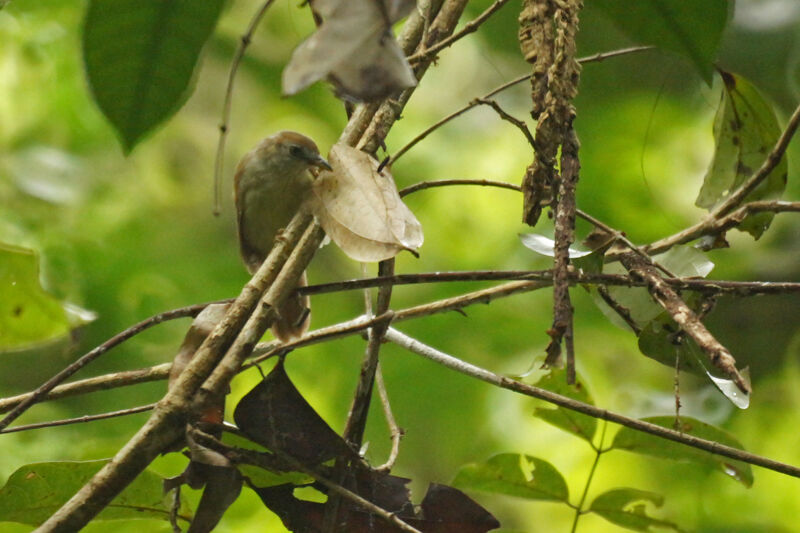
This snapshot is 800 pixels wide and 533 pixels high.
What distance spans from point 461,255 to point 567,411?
215cm

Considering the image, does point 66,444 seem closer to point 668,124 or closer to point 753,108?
point 753,108

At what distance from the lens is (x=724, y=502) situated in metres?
2.73

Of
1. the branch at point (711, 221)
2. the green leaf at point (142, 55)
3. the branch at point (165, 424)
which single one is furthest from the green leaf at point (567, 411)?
the green leaf at point (142, 55)

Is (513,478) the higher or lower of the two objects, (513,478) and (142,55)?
the higher

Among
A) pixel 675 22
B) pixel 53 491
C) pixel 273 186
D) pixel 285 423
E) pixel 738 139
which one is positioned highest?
pixel 738 139

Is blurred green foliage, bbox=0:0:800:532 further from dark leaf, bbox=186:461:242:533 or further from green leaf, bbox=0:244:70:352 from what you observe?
dark leaf, bbox=186:461:242:533

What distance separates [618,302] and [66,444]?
1841mm

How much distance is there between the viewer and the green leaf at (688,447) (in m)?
1.37

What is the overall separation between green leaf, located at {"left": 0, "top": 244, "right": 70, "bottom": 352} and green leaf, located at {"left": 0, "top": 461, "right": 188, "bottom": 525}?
38cm

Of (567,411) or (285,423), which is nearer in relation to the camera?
(285,423)

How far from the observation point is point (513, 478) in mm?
1519

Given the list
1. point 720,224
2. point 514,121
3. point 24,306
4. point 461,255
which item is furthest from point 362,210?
point 461,255

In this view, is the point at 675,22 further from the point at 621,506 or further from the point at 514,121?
the point at 621,506

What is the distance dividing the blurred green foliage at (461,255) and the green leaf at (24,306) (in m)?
1.06
